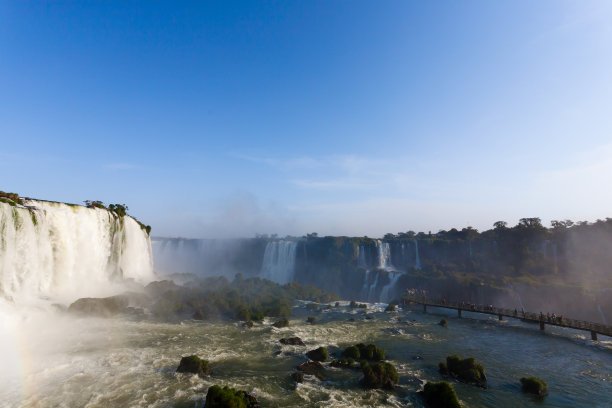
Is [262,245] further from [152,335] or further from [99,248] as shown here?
[152,335]

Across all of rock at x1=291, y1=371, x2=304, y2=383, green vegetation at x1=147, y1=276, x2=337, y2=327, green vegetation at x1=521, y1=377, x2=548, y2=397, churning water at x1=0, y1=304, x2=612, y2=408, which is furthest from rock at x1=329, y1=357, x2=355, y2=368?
green vegetation at x1=147, y1=276, x2=337, y2=327

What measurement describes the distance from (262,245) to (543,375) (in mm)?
73122

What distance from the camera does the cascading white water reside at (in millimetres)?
23603

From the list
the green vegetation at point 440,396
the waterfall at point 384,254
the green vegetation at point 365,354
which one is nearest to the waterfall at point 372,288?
the waterfall at point 384,254

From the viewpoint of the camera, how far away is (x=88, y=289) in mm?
33781

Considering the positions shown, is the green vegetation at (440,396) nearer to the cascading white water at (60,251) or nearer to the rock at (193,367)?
the rock at (193,367)

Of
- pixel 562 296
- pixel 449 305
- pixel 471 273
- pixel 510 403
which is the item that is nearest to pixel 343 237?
pixel 471 273

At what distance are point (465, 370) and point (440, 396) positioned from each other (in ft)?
17.0

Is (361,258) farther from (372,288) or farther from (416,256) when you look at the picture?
(416,256)

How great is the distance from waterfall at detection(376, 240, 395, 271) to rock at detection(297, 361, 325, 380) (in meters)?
54.4

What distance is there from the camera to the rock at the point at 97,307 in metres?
28.3

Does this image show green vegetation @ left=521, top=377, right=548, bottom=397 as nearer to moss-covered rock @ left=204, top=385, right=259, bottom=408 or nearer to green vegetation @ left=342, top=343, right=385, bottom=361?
Answer: green vegetation @ left=342, top=343, right=385, bottom=361

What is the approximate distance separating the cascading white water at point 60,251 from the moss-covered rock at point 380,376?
2774 centimetres

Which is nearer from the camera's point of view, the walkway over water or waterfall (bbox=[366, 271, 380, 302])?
the walkway over water
